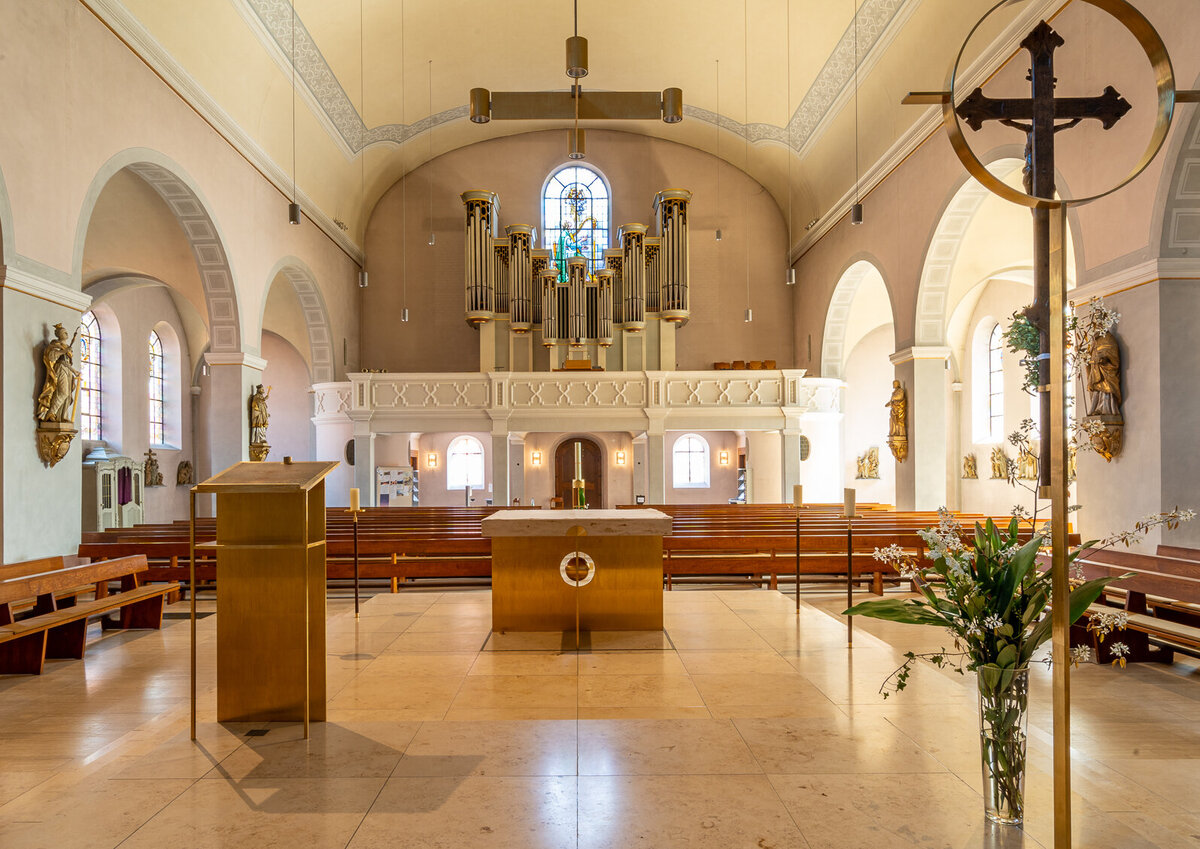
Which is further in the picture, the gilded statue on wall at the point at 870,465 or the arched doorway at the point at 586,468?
the arched doorway at the point at 586,468

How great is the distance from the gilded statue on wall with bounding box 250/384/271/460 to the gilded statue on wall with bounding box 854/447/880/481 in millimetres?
13716

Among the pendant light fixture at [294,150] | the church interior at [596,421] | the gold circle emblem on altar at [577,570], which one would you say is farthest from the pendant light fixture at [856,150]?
the gold circle emblem on altar at [577,570]

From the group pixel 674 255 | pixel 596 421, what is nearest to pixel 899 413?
pixel 596 421

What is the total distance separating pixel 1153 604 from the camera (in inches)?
228

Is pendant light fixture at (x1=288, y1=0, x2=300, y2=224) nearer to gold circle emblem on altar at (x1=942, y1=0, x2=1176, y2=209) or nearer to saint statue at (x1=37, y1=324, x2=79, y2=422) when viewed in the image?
saint statue at (x1=37, y1=324, x2=79, y2=422)

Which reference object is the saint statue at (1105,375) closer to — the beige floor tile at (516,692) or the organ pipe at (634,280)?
the beige floor tile at (516,692)

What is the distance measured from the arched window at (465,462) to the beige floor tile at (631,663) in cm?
1550

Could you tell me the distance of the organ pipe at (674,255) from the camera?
16547 mm

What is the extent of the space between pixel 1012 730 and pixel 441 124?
656 inches

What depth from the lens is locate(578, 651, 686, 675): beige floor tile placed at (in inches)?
173

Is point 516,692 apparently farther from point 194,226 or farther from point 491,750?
point 194,226

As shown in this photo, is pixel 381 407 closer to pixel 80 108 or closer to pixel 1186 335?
pixel 80 108

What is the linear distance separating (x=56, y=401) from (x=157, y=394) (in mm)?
10332

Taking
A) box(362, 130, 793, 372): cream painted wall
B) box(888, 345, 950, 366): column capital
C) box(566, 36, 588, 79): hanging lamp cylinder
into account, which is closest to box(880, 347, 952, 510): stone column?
box(888, 345, 950, 366): column capital
